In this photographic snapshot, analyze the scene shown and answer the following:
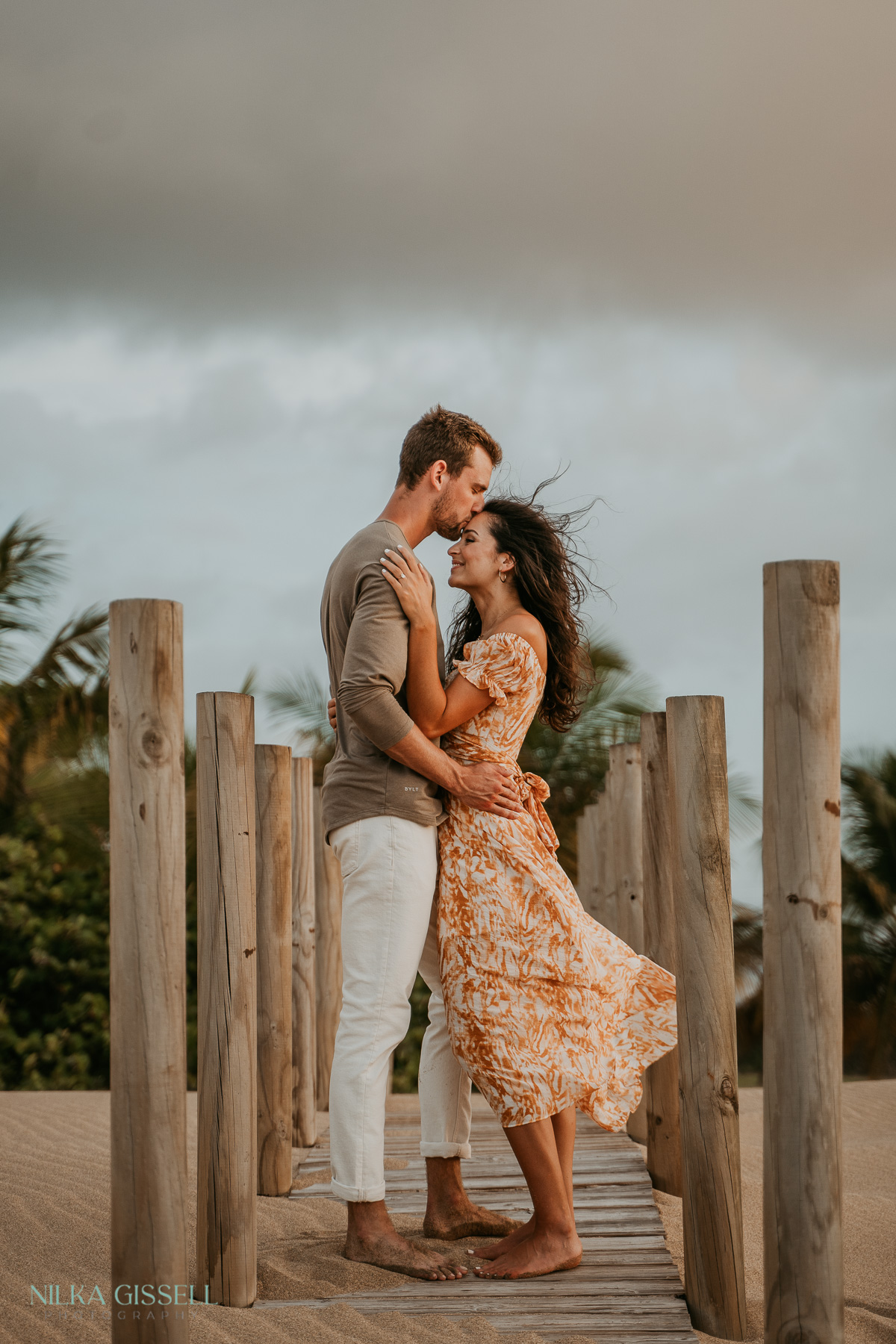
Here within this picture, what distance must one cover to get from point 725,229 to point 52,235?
1372 cm

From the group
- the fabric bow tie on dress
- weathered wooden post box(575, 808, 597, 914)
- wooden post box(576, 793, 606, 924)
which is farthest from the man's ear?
weathered wooden post box(575, 808, 597, 914)

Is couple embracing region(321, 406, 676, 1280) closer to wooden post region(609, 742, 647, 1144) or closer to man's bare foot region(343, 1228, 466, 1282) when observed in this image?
man's bare foot region(343, 1228, 466, 1282)

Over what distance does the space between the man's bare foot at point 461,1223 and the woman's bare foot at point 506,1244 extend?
187 millimetres

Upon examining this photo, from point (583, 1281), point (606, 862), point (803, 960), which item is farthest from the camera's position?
point (606, 862)

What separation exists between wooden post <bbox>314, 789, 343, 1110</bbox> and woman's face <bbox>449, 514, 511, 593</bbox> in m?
2.73

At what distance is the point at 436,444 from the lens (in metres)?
3.48

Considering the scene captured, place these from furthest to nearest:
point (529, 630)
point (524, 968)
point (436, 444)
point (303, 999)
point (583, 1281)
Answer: point (303, 999), point (436, 444), point (529, 630), point (524, 968), point (583, 1281)

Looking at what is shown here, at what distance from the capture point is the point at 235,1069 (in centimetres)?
269

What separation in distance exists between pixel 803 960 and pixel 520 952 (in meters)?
1.10

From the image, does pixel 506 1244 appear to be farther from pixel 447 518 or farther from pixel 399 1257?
pixel 447 518

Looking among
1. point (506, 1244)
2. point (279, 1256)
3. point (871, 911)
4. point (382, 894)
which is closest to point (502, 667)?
point (382, 894)

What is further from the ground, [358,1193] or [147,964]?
[147,964]

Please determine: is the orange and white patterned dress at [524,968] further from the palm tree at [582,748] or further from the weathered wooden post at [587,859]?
the palm tree at [582,748]

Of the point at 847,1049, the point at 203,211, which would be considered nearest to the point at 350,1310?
the point at 847,1049
